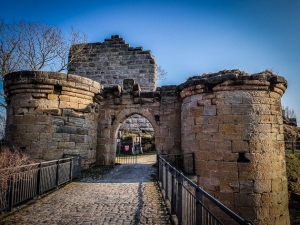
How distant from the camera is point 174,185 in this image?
13.1 feet

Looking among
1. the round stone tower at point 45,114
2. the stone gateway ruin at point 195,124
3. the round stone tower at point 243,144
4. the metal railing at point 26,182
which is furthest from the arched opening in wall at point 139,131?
the metal railing at point 26,182

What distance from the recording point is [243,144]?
6.42 m

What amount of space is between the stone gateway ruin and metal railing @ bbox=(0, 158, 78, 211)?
1675 mm

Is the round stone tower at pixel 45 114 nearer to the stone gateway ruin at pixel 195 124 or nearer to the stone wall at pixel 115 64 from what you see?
the stone gateway ruin at pixel 195 124

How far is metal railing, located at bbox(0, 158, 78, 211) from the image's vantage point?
4083 mm

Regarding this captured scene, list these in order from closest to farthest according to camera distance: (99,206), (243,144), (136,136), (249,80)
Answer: (99,206), (243,144), (249,80), (136,136)

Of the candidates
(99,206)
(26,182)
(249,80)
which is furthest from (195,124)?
(26,182)

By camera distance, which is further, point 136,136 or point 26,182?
point 136,136

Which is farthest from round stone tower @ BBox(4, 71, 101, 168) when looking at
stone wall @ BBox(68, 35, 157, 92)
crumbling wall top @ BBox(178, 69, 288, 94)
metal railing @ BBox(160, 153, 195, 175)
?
stone wall @ BBox(68, 35, 157, 92)

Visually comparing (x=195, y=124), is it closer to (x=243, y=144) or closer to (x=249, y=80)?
(x=243, y=144)

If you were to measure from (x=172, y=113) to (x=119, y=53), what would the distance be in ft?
27.0

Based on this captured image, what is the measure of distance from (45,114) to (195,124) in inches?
212

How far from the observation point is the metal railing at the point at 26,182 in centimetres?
408

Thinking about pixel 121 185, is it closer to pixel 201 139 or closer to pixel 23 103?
pixel 201 139
